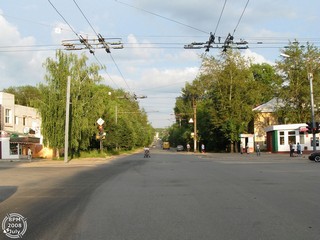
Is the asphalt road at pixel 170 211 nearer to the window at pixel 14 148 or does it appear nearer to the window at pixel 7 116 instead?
the window at pixel 14 148

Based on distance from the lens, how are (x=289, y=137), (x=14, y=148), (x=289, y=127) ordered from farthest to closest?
(x=289, y=137) < (x=289, y=127) < (x=14, y=148)

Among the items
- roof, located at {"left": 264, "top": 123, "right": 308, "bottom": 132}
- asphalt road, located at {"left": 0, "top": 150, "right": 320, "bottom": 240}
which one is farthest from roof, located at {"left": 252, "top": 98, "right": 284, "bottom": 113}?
asphalt road, located at {"left": 0, "top": 150, "right": 320, "bottom": 240}

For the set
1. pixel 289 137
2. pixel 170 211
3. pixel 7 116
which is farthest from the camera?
pixel 289 137

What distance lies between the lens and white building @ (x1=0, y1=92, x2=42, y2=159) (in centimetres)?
5278

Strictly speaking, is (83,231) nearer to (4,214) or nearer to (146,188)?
(4,214)

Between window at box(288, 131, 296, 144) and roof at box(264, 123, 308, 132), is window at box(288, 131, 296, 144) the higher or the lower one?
the lower one

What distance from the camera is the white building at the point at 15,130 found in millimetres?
52781

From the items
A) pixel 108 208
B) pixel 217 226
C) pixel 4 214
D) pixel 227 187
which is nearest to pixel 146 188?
pixel 227 187

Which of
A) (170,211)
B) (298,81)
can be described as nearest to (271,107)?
(298,81)

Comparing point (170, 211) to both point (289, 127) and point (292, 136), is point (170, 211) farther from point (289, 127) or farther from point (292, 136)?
point (292, 136)

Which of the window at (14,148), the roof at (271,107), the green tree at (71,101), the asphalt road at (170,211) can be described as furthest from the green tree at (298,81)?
the asphalt road at (170,211)

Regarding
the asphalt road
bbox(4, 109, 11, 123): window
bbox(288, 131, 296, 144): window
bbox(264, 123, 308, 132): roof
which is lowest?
the asphalt road

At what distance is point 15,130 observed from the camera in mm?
61156

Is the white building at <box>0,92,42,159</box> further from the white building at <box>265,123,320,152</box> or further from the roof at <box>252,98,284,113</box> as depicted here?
the roof at <box>252,98,284,113</box>
